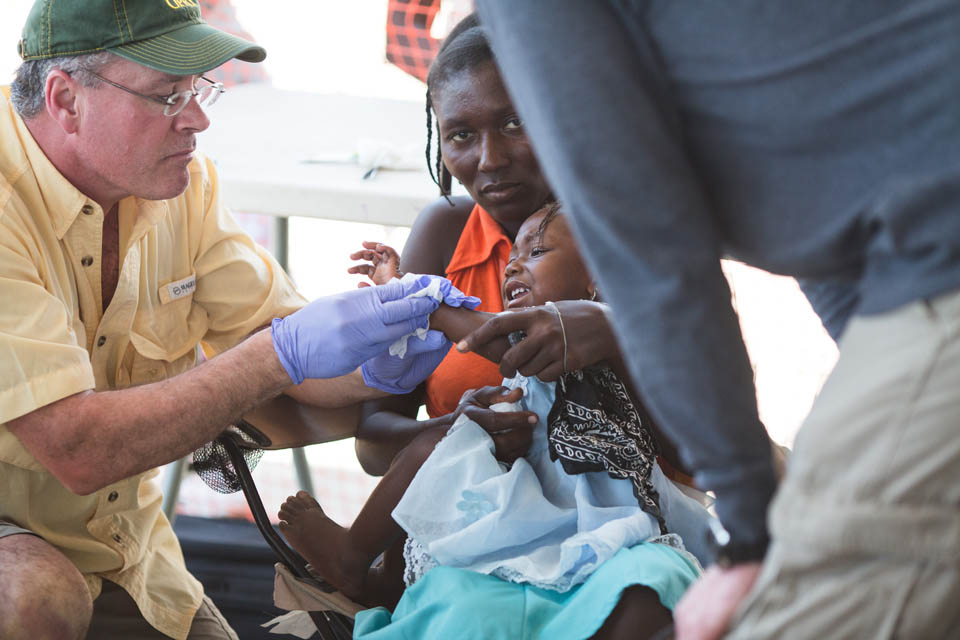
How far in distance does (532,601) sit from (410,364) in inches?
23.4

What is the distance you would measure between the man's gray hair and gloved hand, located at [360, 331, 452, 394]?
0.73m

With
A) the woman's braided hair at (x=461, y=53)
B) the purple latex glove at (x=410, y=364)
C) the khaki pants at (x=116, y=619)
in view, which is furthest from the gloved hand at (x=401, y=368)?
the khaki pants at (x=116, y=619)

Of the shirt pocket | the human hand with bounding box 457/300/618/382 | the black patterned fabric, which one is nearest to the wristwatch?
the black patterned fabric

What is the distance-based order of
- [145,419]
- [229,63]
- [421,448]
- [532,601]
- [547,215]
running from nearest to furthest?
[532,601] → [145,419] → [421,448] → [547,215] → [229,63]

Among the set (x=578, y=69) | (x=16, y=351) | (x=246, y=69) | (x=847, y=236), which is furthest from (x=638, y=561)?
(x=246, y=69)

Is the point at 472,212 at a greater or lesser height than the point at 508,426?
greater

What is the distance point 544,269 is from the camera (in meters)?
1.77

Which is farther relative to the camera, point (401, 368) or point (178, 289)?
point (178, 289)

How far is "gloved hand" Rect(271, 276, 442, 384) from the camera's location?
1.65m

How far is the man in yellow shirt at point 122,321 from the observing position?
1.55m

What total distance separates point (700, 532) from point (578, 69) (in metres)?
1.01

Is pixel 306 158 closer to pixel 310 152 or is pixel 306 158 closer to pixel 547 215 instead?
pixel 310 152

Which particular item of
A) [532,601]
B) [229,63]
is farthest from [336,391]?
[229,63]

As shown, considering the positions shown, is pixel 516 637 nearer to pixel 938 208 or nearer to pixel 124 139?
pixel 938 208
